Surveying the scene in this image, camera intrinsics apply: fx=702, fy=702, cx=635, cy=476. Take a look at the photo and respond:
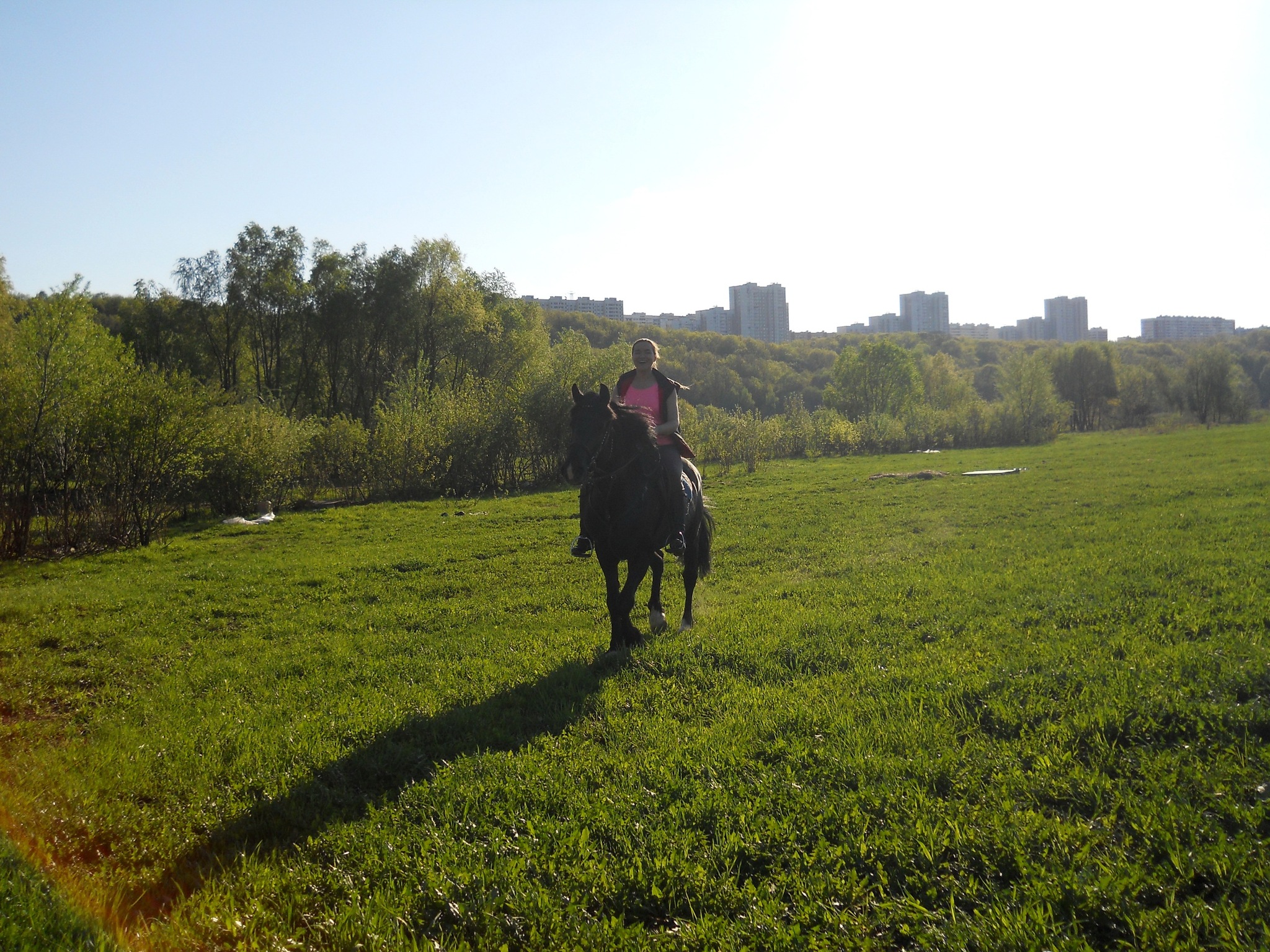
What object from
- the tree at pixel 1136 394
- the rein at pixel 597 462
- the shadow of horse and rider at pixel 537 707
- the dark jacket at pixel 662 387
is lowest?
the shadow of horse and rider at pixel 537 707

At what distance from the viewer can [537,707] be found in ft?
19.3

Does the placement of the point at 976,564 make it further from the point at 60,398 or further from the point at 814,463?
the point at 814,463

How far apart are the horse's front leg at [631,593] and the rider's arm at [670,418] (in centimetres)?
137

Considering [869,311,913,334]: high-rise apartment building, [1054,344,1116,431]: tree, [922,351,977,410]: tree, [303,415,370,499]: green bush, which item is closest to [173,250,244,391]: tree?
[303,415,370,499]: green bush

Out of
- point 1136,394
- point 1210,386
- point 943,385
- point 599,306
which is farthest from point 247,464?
point 599,306

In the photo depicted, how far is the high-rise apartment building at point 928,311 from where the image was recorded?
178000 millimetres

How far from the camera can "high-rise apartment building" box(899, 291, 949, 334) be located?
584ft

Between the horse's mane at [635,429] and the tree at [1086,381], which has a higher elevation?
the tree at [1086,381]

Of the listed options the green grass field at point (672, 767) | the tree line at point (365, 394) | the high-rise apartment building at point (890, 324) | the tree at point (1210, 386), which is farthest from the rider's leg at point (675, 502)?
the high-rise apartment building at point (890, 324)

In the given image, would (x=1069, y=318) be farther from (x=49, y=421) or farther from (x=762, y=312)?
(x=49, y=421)

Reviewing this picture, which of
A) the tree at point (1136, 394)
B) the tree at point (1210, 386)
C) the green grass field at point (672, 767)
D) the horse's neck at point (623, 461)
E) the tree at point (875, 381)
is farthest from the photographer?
the tree at point (1136, 394)

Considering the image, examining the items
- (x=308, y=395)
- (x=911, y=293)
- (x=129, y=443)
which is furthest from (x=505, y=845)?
(x=911, y=293)

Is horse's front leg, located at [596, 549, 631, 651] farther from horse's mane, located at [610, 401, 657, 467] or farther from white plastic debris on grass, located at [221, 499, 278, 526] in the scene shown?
white plastic debris on grass, located at [221, 499, 278, 526]

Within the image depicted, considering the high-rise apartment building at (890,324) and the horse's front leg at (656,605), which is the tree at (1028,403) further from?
the high-rise apartment building at (890,324)
